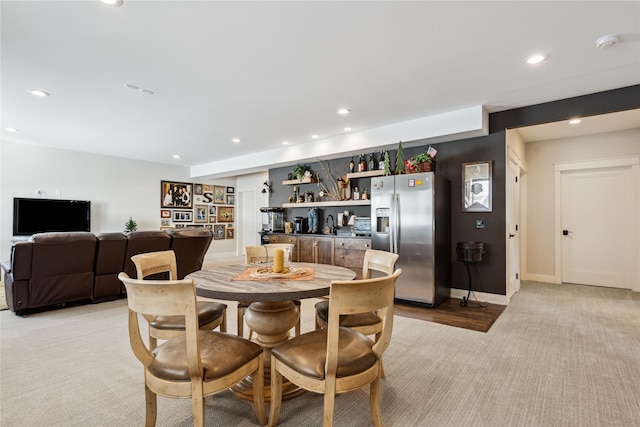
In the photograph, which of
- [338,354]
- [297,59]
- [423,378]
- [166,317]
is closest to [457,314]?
[423,378]

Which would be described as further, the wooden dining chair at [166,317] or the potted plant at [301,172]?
the potted plant at [301,172]

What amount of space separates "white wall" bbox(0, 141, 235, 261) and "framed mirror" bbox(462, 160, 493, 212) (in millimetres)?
7105

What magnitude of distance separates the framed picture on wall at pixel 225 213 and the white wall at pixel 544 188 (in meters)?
7.48

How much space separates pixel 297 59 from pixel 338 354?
2.48 meters

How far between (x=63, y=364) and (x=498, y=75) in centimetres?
465

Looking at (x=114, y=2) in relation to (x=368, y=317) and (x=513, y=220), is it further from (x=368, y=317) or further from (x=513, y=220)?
(x=513, y=220)

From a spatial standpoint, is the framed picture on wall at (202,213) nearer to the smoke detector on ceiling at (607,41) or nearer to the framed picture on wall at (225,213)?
the framed picture on wall at (225,213)

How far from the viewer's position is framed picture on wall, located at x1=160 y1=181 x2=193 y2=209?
7.96 m

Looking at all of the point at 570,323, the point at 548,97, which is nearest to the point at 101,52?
the point at 548,97

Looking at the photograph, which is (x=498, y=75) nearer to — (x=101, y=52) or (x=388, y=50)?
(x=388, y=50)

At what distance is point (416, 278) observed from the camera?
400 centimetres

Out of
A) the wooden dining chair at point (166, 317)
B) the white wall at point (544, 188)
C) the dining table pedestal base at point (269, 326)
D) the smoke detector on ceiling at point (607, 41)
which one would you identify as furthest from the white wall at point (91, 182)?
the smoke detector on ceiling at point (607, 41)

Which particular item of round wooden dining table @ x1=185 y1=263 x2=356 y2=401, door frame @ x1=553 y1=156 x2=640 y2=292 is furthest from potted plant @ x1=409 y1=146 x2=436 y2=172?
door frame @ x1=553 y1=156 x2=640 y2=292

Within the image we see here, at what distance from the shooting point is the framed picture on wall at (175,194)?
7959 mm
